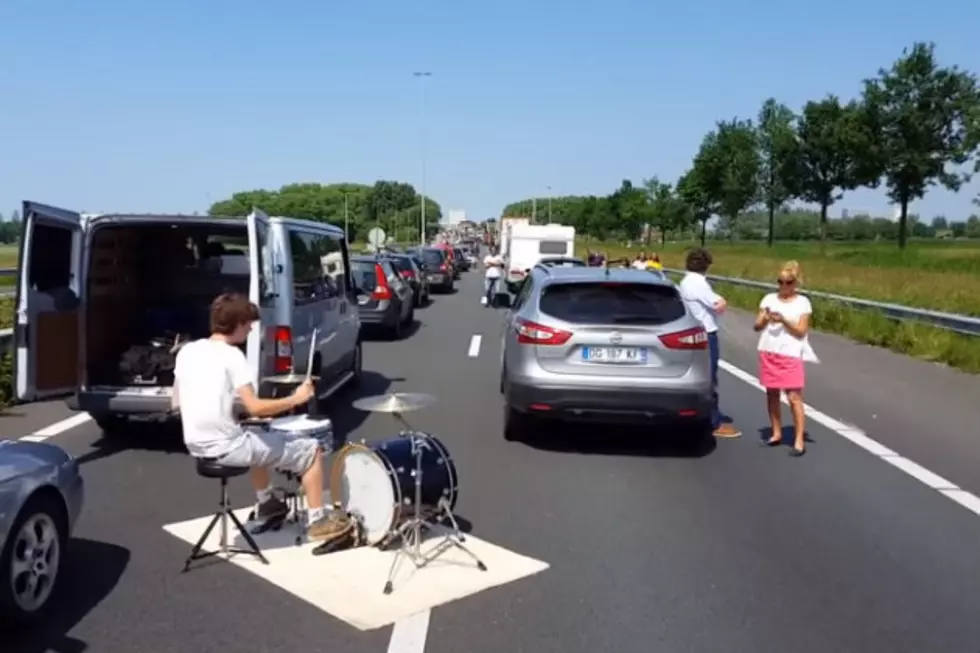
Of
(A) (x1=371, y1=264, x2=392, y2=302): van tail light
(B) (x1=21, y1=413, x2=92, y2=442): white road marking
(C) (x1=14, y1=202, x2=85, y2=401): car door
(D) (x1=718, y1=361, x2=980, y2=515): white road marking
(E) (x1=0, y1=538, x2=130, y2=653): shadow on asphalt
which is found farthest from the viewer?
(A) (x1=371, y1=264, x2=392, y2=302): van tail light

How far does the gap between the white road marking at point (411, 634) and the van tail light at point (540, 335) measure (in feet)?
13.4

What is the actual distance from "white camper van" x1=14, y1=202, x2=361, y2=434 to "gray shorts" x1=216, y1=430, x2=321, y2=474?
2.26 metres

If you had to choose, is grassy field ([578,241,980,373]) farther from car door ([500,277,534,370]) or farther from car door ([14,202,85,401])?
car door ([14,202,85,401])

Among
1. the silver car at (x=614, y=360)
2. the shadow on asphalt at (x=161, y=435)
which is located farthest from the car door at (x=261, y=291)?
→ the silver car at (x=614, y=360)

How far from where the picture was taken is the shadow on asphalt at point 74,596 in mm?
4520

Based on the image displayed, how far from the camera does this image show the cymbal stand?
5645 millimetres

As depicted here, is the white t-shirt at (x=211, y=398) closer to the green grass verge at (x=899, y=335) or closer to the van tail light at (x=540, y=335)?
the van tail light at (x=540, y=335)

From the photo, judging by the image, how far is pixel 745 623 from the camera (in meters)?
4.92

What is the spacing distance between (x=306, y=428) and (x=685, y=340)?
387cm

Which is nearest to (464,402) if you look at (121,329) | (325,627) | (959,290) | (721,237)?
(121,329)

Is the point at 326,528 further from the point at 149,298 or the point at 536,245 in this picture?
the point at 536,245

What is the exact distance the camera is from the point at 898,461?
873 cm

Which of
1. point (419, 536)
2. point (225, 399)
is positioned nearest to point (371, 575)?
point (419, 536)

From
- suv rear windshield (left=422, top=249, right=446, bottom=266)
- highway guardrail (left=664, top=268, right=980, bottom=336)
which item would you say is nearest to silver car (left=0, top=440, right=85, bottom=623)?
highway guardrail (left=664, top=268, right=980, bottom=336)
